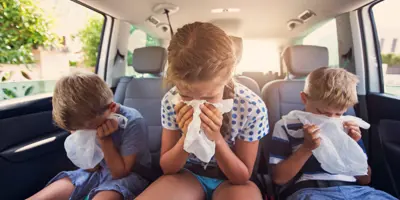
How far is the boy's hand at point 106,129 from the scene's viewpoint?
4.48ft

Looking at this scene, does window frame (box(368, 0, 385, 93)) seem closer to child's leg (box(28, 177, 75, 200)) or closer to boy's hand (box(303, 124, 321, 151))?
boy's hand (box(303, 124, 321, 151))

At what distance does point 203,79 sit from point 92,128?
745 millimetres

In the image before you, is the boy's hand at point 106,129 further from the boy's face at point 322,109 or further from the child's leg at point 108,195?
the boy's face at point 322,109

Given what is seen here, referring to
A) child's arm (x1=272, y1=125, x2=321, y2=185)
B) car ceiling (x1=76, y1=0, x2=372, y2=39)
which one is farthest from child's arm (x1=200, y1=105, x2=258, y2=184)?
car ceiling (x1=76, y1=0, x2=372, y2=39)

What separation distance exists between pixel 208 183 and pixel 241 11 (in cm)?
185

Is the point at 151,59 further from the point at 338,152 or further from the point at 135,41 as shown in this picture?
the point at 338,152

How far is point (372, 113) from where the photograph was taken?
77.2 inches

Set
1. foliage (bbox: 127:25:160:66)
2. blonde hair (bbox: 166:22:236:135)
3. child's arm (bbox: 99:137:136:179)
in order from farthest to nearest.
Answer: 1. foliage (bbox: 127:25:160:66)
2. child's arm (bbox: 99:137:136:179)
3. blonde hair (bbox: 166:22:236:135)

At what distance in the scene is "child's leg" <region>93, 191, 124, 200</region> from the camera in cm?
128

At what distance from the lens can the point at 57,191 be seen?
1412 millimetres

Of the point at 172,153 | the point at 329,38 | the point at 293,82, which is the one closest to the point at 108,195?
the point at 172,153

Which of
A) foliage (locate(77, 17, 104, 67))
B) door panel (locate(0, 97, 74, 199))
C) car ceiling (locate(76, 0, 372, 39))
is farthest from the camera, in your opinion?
foliage (locate(77, 17, 104, 67))

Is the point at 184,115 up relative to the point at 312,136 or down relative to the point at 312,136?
up

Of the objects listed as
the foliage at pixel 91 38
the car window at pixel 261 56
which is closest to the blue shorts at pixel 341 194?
the foliage at pixel 91 38
